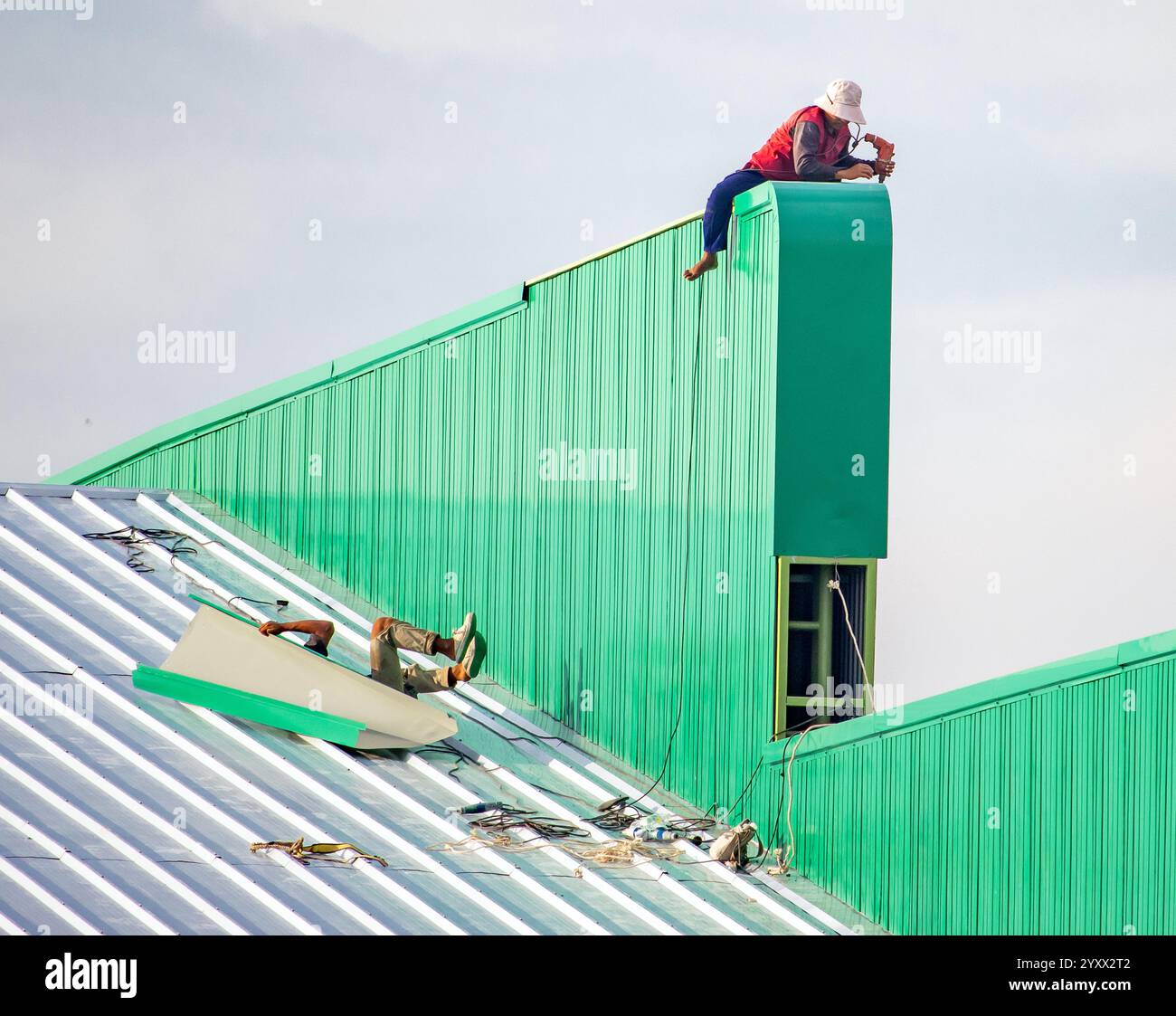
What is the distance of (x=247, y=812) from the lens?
35.1ft

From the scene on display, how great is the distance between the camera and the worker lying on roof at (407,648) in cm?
1251

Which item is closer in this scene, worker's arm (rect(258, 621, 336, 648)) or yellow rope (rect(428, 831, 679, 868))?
yellow rope (rect(428, 831, 679, 868))

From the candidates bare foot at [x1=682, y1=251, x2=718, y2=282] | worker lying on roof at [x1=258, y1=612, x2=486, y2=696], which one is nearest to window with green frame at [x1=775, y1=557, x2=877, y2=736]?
bare foot at [x1=682, y1=251, x2=718, y2=282]

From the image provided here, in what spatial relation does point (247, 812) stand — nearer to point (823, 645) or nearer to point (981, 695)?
point (823, 645)

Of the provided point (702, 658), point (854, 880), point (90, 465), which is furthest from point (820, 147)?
point (90, 465)

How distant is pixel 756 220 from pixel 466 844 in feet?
16.5

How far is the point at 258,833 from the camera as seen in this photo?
10438 millimetres

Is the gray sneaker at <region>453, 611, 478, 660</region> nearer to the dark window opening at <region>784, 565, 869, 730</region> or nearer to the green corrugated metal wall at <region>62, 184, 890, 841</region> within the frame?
the green corrugated metal wall at <region>62, 184, 890, 841</region>

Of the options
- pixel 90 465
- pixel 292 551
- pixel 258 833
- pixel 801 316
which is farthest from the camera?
pixel 90 465

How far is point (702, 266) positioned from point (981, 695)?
4088mm

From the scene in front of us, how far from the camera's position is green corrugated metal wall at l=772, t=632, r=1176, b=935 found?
9578 mm

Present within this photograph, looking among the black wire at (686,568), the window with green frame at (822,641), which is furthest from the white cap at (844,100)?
the window with green frame at (822,641)

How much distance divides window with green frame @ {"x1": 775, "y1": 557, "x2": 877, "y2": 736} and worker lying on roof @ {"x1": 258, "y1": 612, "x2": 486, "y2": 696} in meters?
2.71
